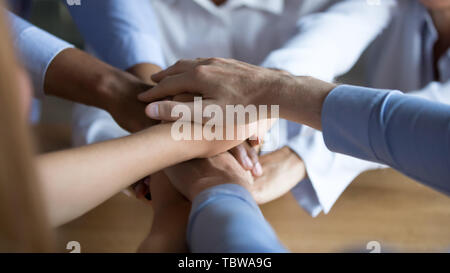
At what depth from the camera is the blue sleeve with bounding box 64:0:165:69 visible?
0.49 meters

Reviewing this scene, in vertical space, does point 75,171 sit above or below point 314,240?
above

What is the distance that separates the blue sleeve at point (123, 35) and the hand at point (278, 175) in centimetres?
18

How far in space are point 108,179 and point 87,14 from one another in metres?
0.22

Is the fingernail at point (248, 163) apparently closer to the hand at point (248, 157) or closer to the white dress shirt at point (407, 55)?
the hand at point (248, 157)

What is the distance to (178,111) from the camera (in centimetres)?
36

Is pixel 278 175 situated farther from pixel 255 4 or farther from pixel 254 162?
pixel 255 4

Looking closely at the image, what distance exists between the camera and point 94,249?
0.36 m

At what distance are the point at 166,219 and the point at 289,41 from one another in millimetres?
261

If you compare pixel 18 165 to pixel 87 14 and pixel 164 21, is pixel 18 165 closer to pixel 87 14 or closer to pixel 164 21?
pixel 87 14

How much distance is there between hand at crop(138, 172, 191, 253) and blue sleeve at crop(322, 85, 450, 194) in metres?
0.13

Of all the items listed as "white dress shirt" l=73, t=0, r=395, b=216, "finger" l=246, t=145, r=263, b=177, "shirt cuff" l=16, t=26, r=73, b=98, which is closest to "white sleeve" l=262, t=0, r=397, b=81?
"white dress shirt" l=73, t=0, r=395, b=216

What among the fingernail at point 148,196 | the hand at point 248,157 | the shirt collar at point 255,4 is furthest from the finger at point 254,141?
the shirt collar at point 255,4
